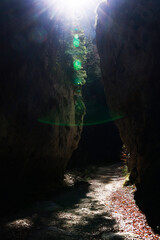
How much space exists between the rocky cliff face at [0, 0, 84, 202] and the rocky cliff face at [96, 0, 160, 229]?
3516 millimetres

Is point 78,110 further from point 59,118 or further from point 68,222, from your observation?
point 68,222

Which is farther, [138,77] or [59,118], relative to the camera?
[59,118]

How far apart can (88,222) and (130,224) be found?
1.63m

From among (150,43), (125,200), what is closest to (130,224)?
(125,200)

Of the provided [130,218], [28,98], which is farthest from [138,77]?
[130,218]

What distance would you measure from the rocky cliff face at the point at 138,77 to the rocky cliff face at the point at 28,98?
3516 mm

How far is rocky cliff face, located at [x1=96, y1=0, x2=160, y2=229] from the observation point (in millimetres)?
7820

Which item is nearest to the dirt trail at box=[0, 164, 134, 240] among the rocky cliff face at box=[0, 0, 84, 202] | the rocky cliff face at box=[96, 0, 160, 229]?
the rocky cliff face at box=[96, 0, 160, 229]

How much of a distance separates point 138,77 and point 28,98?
5.45 metres

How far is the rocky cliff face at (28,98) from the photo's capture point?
9320 mm

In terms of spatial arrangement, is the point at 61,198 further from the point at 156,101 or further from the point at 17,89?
the point at 156,101

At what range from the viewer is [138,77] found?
892 cm

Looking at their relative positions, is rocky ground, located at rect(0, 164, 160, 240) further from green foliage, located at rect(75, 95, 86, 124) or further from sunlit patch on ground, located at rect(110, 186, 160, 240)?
green foliage, located at rect(75, 95, 86, 124)

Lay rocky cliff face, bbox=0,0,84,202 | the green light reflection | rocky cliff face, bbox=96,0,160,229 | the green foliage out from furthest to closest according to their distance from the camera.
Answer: the green foliage < the green light reflection < rocky cliff face, bbox=0,0,84,202 < rocky cliff face, bbox=96,0,160,229
